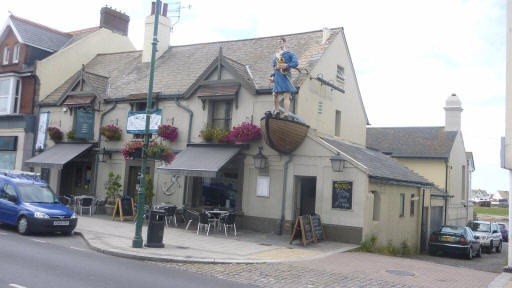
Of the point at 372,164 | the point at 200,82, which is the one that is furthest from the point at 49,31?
the point at 372,164

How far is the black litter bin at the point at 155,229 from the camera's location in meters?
13.6

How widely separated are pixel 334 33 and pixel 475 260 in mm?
11696

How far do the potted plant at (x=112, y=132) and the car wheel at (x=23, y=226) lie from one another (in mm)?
7777

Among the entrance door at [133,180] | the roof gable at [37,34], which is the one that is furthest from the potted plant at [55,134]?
the roof gable at [37,34]

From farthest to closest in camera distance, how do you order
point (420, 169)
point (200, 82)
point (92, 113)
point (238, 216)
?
point (420, 169), point (92, 113), point (200, 82), point (238, 216)

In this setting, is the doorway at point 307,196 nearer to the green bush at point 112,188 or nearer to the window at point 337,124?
the window at point 337,124

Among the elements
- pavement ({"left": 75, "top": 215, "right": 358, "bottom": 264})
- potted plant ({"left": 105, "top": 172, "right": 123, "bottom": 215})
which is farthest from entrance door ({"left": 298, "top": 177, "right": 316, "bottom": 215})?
potted plant ({"left": 105, "top": 172, "right": 123, "bottom": 215})

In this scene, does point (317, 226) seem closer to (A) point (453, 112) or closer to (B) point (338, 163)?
(B) point (338, 163)

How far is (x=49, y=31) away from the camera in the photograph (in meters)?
29.0

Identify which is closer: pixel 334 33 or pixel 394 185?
pixel 394 185

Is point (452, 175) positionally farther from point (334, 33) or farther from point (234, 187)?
point (234, 187)

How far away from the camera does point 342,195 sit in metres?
16.8

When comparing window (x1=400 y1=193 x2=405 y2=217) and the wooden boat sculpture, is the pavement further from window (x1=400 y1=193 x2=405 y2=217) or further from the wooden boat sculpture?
window (x1=400 y1=193 x2=405 y2=217)

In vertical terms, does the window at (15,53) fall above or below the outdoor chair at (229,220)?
above
